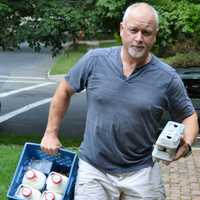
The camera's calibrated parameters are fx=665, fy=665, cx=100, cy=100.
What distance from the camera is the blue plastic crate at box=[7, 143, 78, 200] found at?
12.7 ft

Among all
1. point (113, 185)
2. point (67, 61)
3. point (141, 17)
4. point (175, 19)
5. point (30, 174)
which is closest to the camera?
point (141, 17)

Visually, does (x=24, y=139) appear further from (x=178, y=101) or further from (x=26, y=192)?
(x=178, y=101)

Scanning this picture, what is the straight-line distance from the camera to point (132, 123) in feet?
12.0

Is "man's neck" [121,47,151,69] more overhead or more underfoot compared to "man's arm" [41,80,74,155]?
more overhead

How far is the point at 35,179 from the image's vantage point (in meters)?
3.84

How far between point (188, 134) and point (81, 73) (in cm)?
70

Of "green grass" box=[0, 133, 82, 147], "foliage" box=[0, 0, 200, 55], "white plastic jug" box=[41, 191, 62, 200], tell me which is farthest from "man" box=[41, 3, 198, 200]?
"foliage" box=[0, 0, 200, 55]

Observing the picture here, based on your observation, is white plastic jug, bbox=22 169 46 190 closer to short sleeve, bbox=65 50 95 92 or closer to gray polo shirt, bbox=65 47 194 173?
gray polo shirt, bbox=65 47 194 173

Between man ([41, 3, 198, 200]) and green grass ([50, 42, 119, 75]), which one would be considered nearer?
man ([41, 3, 198, 200])

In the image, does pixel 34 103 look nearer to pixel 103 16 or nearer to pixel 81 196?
pixel 103 16

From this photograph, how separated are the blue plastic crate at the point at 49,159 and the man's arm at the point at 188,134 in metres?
0.63

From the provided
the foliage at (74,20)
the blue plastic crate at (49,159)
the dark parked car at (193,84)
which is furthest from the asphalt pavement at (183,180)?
the foliage at (74,20)

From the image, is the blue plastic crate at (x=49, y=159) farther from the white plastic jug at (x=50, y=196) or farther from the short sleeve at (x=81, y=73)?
the short sleeve at (x=81, y=73)

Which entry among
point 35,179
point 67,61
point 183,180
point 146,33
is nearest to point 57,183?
point 35,179
